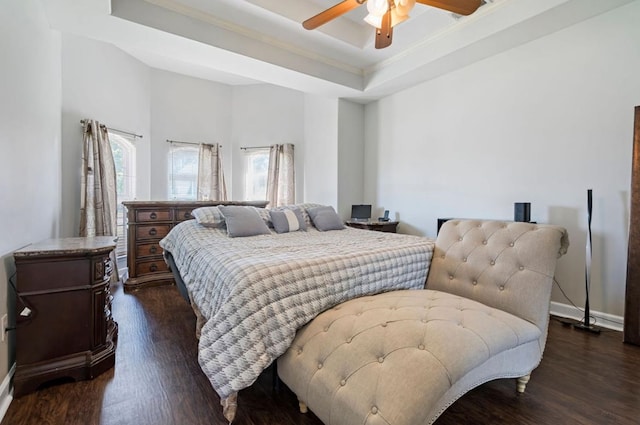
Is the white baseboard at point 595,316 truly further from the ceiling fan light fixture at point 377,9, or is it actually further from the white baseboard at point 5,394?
the white baseboard at point 5,394

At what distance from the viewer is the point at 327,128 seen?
4945mm

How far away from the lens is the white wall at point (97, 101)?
367 cm

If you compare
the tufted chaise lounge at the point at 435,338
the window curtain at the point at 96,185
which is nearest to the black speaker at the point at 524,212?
the tufted chaise lounge at the point at 435,338

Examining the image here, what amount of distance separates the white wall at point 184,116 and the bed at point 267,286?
3.35m

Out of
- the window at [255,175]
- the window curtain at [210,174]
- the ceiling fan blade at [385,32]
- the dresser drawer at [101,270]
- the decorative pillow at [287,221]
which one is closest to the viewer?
the dresser drawer at [101,270]

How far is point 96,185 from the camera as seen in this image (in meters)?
3.75

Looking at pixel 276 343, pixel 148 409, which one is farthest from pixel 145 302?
pixel 276 343

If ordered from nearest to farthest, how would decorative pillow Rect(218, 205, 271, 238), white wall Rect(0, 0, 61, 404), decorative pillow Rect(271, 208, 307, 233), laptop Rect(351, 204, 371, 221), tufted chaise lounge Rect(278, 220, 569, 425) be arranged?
tufted chaise lounge Rect(278, 220, 569, 425)
white wall Rect(0, 0, 61, 404)
decorative pillow Rect(218, 205, 271, 238)
decorative pillow Rect(271, 208, 307, 233)
laptop Rect(351, 204, 371, 221)

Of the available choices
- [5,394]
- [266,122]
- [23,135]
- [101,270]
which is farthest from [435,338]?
[266,122]

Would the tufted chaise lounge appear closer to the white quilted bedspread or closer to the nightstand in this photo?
the white quilted bedspread

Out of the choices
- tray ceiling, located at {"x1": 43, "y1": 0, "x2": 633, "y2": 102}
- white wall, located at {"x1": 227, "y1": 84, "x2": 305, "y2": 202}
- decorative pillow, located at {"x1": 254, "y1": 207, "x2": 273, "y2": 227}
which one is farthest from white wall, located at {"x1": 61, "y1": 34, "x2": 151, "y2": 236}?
decorative pillow, located at {"x1": 254, "y1": 207, "x2": 273, "y2": 227}

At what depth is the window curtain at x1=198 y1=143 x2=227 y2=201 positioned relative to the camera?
212 inches

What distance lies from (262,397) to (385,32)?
8.39 feet

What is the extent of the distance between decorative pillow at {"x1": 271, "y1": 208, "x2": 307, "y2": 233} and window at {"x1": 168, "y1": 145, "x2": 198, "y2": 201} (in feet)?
9.26
